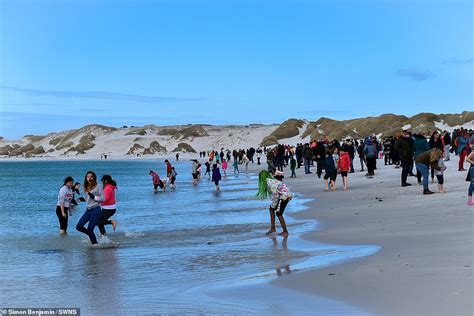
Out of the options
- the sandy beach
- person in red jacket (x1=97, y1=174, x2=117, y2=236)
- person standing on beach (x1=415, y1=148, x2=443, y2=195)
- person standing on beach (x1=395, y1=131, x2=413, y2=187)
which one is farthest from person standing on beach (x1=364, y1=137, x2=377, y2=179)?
person in red jacket (x1=97, y1=174, x2=117, y2=236)

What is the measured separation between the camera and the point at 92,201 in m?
13.2

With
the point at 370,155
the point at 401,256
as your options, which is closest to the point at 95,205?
the point at 401,256

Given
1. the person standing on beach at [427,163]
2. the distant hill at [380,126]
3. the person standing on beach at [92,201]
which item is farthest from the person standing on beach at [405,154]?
the distant hill at [380,126]

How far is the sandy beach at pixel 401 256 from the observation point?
6.28 m

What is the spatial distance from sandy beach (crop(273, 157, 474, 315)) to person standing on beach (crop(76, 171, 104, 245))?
434 cm

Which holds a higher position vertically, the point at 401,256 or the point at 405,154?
the point at 405,154

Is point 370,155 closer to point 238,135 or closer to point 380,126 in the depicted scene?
point 380,126

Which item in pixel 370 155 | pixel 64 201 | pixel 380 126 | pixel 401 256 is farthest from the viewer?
pixel 380 126

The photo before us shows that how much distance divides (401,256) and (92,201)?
6.96 m

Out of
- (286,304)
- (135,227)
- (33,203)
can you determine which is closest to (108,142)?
(33,203)

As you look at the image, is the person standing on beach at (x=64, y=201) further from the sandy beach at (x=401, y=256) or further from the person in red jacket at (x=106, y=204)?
the sandy beach at (x=401, y=256)

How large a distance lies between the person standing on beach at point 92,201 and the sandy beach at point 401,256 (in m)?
4.34

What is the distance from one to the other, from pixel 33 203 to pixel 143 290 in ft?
69.0

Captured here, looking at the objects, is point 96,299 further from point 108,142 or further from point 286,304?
point 108,142
